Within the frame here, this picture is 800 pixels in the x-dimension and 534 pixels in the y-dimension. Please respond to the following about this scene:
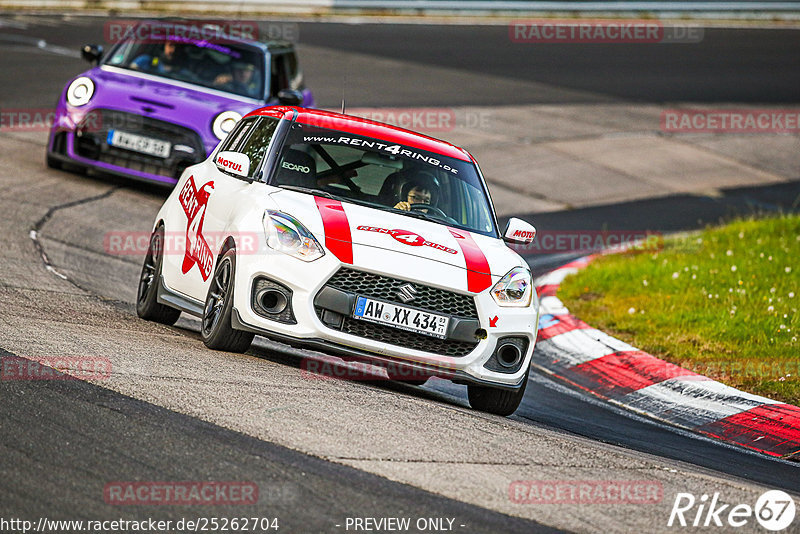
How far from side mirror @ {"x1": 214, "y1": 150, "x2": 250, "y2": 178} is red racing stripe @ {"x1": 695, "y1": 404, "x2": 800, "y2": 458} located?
340 cm

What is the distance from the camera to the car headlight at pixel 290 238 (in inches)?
266

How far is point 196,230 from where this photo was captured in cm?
784

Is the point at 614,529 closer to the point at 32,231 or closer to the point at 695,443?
the point at 695,443

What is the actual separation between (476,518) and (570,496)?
618 mm

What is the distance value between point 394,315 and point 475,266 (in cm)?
64

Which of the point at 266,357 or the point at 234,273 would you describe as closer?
the point at 234,273

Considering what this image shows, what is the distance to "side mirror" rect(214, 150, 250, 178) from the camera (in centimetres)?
760

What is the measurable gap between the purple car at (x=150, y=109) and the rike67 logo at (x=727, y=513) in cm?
801

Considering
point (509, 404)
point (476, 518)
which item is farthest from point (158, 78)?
point (476, 518)

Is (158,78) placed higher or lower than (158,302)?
higher

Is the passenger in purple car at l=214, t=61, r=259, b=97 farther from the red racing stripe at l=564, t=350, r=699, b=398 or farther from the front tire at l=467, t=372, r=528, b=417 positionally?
the front tire at l=467, t=372, r=528, b=417

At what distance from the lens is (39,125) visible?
1585 centimetres

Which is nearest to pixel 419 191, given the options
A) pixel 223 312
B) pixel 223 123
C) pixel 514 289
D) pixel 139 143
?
pixel 514 289

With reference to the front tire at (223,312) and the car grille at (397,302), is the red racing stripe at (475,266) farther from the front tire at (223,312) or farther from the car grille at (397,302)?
the front tire at (223,312)
